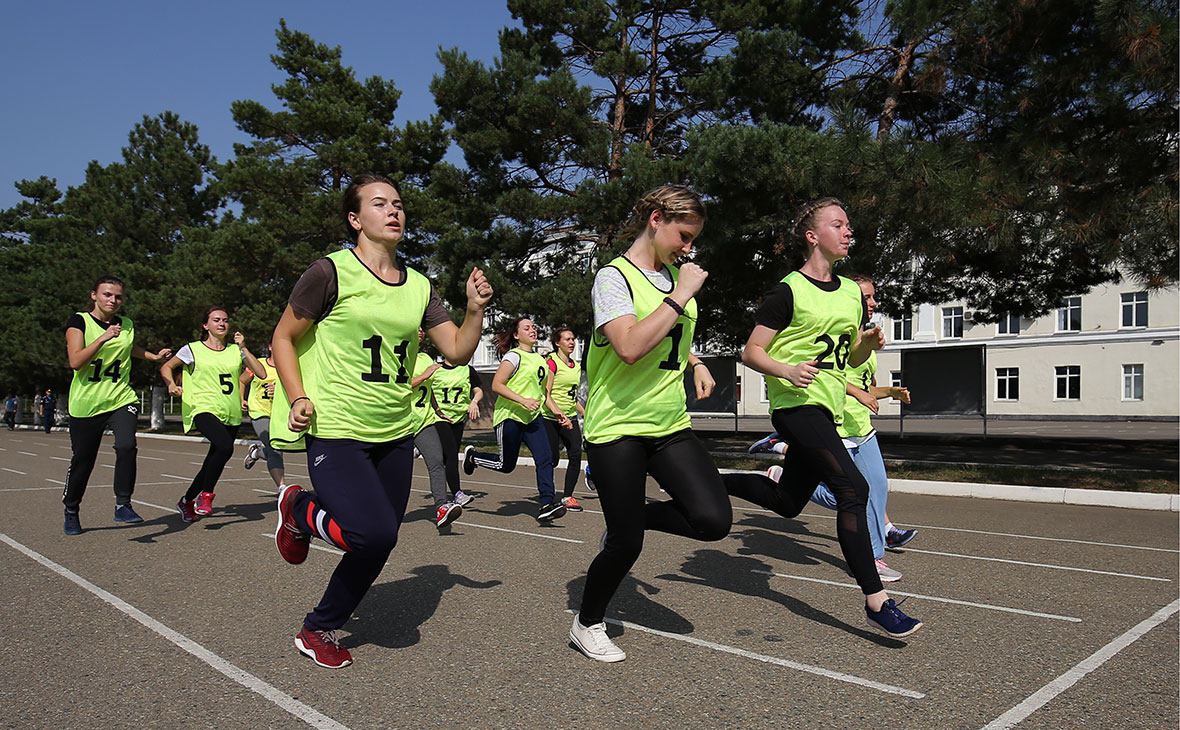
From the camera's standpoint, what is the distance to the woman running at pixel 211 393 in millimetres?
8359

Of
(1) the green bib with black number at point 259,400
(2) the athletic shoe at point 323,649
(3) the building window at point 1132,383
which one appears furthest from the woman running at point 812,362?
(3) the building window at point 1132,383

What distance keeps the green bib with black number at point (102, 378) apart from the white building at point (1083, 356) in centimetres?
3890

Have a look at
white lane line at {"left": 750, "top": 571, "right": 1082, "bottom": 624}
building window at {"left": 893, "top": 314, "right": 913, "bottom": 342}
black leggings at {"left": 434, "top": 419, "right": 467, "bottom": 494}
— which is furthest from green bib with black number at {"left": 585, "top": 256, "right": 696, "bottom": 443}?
building window at {"left": 893, "top": 314, "right": 913, "bottom": 342}

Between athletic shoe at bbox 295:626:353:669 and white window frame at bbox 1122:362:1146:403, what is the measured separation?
4957 cm

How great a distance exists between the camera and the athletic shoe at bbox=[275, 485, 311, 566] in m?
3.99

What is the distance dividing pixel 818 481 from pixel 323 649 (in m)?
2.57

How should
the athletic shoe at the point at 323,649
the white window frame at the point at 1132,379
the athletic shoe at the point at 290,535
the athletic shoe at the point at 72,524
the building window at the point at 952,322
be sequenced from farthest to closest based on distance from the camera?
the building window at the point at 952,322, the white window frame at the point at 1132,379, the athletic shoe at the point at 72,524, the athletic shoe at the point at 290,535, the athletic shoe at the point at 323,649

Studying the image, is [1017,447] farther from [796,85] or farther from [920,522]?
[920,522]

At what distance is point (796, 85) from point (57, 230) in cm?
3907

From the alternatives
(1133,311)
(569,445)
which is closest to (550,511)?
(569,445)

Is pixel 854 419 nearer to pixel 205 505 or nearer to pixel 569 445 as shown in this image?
pixel 569 445

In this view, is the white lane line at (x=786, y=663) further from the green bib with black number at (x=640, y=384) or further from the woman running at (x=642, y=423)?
the green bib with black number at (x=640, y=384)

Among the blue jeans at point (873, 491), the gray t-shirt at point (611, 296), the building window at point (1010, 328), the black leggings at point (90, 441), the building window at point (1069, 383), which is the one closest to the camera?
the gray t-shirt at point (611, 296)

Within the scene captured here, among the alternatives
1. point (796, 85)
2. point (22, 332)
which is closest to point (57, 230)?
point (22, 332)
